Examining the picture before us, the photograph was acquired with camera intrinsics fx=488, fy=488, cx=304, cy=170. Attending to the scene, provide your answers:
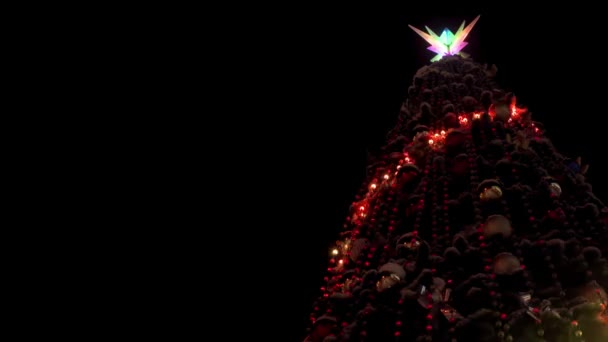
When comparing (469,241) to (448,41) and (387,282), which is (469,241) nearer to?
(387,282)

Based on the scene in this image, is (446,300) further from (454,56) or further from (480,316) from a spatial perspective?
(454,56)

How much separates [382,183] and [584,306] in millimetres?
2038

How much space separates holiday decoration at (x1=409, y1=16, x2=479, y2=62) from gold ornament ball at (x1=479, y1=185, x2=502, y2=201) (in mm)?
3140

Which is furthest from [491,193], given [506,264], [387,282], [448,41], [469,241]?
[448,41]

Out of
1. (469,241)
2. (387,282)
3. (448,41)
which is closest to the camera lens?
(387,282)

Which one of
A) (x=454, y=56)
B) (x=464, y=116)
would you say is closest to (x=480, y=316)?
(x=464, y=116)

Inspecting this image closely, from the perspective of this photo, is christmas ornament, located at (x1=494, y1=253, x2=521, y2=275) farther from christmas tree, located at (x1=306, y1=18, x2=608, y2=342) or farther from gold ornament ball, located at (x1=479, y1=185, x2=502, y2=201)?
gold ornament ball, located at (x1=479, y1=185, x2=502, y2=201)

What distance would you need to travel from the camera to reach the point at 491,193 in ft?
11.6

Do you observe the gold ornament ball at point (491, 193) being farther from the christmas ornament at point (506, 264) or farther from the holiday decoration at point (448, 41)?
the holiday decoration at point (448, 41)

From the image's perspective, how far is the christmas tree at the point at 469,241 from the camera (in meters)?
2.98

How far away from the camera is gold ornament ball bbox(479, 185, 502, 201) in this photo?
3531 millimetres

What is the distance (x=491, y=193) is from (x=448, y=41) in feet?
11.4

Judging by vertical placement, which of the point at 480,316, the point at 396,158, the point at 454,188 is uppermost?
the point at 396,158

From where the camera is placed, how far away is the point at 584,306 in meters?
2.83
